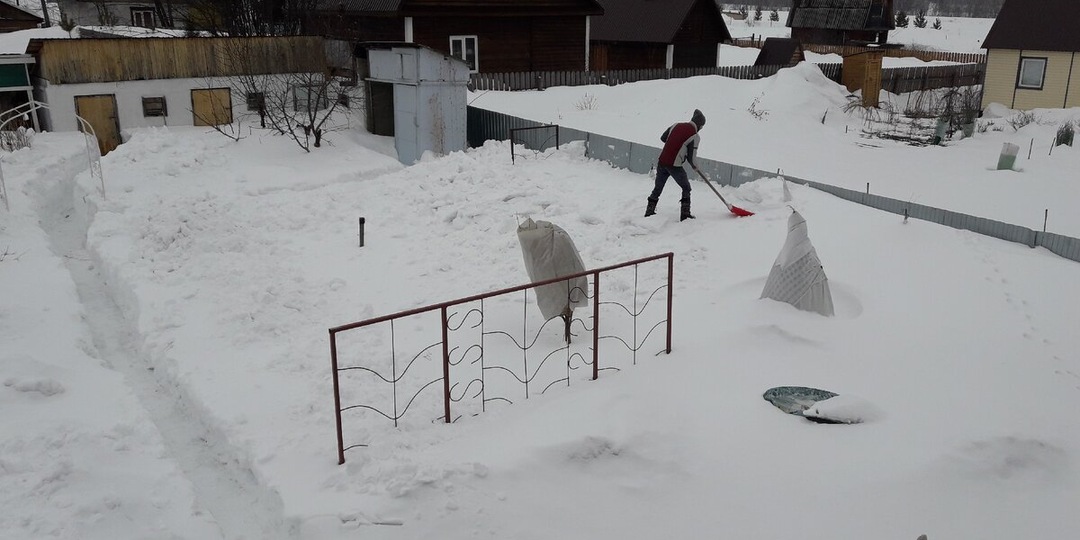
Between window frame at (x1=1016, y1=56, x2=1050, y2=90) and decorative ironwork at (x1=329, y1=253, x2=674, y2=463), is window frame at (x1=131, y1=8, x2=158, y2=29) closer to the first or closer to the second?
decorative ironwork at (x1=329, y1=253, x2=674, y2=463)

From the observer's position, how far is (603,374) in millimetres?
6617

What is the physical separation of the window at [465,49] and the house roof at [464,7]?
89 centimetres

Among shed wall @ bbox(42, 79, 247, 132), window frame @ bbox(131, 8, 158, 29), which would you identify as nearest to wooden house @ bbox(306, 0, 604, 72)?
shed wall @ bbox(42, 79, 247, 132)

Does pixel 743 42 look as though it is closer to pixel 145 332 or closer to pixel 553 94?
pixel 553 94

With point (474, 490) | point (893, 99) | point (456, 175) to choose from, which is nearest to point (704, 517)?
point (474, 490)

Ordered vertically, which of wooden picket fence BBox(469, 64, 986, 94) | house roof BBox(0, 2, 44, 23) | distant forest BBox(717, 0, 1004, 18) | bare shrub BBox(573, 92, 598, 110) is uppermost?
distant forest BBox(717, 0, 1004, 18)

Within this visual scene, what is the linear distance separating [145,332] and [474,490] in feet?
17.0

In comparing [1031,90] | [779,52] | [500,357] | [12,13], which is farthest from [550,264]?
[12,13]

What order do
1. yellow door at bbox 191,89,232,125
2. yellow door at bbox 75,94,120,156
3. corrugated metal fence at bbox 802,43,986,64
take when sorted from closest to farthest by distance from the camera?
yellow door at bbox 75,94,120,156
yellow door at bbox 191,89,232,125
corrugated metal fence at bbox 802,43,986,64

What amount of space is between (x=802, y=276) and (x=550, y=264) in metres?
2.40

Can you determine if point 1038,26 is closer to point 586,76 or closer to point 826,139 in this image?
point 826,139

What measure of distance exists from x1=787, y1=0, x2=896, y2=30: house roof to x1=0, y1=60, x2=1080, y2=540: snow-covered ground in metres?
31.4

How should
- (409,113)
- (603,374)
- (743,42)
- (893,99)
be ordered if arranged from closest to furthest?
Answer: (603,374) < (409,113) < (893,99) < (743,42)

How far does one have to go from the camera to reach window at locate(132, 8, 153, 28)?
37.5 m
